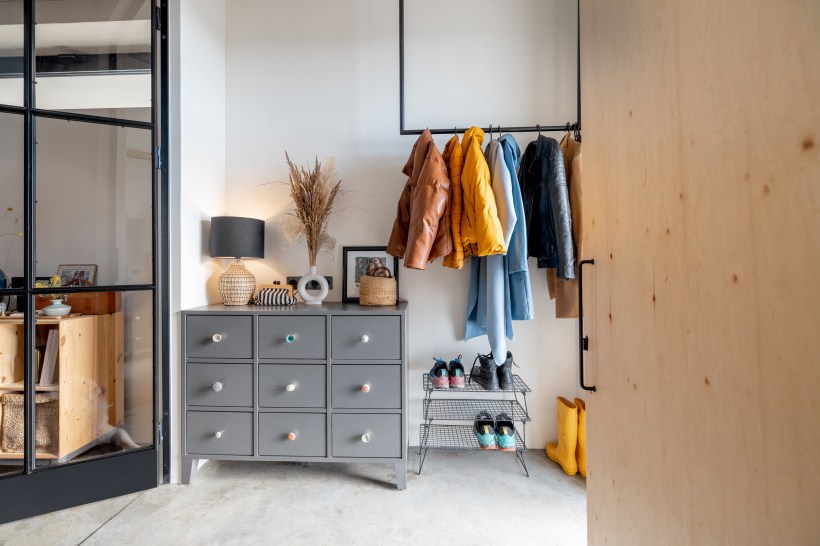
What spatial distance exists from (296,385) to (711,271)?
5.45ft

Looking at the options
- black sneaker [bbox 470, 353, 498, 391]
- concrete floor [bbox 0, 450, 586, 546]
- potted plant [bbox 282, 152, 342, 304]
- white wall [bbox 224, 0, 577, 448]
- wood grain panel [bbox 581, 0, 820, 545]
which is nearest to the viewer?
wood grain panel [bbox 581, 0, 820, 545]

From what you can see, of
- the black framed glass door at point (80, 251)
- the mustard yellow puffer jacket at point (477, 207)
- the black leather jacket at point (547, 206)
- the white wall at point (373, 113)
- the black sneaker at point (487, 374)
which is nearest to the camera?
the black framed glass door at point (80, 251)

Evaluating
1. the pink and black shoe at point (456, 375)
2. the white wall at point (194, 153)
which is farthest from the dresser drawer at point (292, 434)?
the pink and black shoe at point (456, 375)

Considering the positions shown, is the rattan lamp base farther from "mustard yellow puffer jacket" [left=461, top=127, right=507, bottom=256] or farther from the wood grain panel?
the wood grain panel

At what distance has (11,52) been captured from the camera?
5.01 feet

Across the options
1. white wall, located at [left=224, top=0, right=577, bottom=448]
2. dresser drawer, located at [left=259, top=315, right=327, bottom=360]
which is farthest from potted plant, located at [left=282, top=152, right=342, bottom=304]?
dresser drawer, located at [left=259, top=315, right=327, bottom=360]

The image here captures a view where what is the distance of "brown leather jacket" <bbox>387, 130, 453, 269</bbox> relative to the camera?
67.9 inches

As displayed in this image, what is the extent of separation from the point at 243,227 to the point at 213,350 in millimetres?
688

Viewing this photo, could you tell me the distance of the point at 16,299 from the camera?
1525 millimetres

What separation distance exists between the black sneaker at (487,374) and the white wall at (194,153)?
157 cm

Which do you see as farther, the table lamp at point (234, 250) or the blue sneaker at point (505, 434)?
the table lamp at point (234, 250)

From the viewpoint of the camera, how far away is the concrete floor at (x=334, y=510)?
1.42m

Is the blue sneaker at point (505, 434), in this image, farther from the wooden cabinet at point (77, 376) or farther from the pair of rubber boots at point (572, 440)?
the wooden cabinet at point (77, 376)

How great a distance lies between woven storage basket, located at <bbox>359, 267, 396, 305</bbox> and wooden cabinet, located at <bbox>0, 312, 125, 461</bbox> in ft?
3.98
